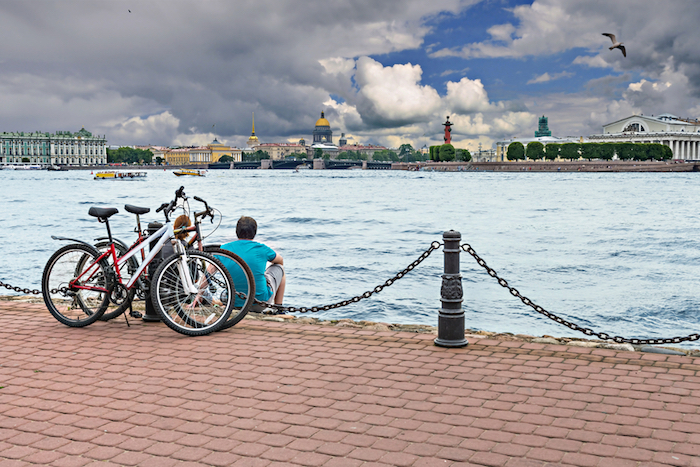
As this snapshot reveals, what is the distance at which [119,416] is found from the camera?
420 centimetres

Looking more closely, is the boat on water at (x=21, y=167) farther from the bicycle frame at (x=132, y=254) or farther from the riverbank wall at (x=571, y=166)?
the bicycle frame at (x=132, y=254)

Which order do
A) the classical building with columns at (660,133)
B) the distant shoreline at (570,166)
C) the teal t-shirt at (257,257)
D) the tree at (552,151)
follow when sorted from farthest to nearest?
the classical building with columns at (660,133) → the tree at (552,151) → the distant shoreline at (570,166) → the teal t-shirt at (257,257)

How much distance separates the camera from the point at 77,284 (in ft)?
21.4

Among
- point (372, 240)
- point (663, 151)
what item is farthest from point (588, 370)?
point (663, 151)

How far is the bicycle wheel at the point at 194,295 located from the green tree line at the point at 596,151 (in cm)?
13406

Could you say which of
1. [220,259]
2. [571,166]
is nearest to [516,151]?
[571,166]

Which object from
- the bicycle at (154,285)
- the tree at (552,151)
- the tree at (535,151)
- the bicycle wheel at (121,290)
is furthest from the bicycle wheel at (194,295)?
the tree at (535,151)

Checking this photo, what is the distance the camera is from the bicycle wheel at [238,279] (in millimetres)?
6402

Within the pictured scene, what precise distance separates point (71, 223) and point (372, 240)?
17831mm

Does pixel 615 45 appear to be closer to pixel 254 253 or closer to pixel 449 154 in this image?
pixel 254 253

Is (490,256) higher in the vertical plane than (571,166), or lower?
lower

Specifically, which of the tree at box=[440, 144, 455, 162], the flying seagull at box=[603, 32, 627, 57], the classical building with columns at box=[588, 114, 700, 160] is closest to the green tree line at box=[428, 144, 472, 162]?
the tree at box=[440, 144, 455, 162]

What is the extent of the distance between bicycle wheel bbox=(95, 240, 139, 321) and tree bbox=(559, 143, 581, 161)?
13744 centimetres

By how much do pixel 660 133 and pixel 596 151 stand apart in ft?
88.3
